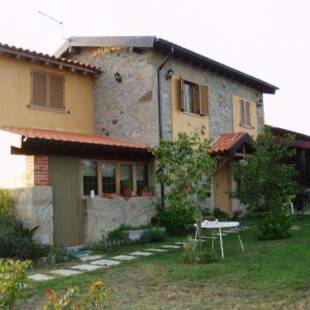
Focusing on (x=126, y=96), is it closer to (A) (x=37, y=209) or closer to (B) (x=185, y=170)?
(A) (x=37, y=209)

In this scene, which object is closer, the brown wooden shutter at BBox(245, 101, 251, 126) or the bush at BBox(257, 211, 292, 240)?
the bush at BBox(257, 211, 292, 240)

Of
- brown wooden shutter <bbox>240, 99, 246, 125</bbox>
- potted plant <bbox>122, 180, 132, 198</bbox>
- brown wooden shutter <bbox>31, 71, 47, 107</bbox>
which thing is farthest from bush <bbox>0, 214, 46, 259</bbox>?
A: brown wooden shutter <bbox>240, 99, 246, 125</bbox>

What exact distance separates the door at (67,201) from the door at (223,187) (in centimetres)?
727

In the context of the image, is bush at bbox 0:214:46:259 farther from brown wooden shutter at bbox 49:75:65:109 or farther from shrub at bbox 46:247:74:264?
brown wooden shutter at bbox 49:75:65:109

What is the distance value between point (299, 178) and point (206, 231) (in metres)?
7.28

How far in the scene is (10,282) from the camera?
366cm

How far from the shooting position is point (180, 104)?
580 inches

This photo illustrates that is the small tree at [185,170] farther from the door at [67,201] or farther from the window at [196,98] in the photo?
the window at [196,98]

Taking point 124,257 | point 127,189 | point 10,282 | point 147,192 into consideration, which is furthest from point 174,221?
point 10,282

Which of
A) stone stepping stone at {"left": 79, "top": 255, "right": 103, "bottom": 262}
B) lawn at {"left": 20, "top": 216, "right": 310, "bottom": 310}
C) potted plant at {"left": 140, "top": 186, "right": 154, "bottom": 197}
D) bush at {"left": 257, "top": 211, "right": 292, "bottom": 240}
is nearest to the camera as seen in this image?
lawn at {"left": 20, "top": 216, "right": 310, "bottom": 310}

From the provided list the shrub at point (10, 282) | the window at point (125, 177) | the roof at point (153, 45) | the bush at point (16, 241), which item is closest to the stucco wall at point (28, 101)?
the roof at point (153, 45)

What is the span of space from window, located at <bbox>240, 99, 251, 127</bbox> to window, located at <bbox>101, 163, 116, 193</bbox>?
7.61 metres

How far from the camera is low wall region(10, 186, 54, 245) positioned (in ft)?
32.5

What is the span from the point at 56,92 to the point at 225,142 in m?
6.14
